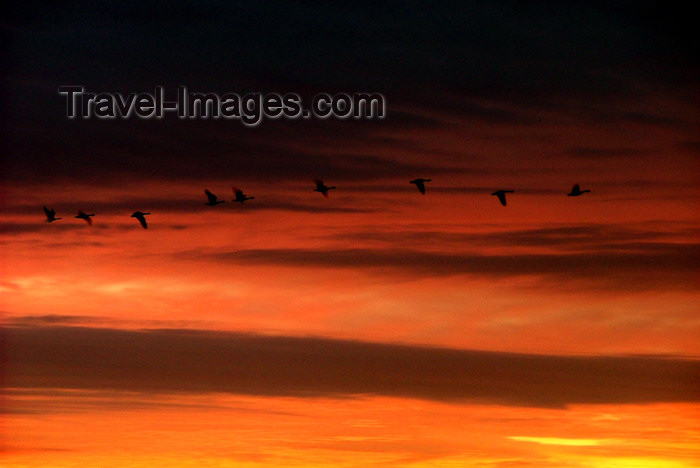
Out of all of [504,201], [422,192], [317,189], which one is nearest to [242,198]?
[317,189]

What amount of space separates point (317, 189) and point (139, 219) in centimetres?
1940

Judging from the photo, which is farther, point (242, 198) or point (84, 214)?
point (84, 214)

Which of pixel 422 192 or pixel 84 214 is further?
pixel 84 214

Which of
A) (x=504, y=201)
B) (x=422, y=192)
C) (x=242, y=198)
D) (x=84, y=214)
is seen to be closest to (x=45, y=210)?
(x=84, y=214)

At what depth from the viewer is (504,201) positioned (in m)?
118

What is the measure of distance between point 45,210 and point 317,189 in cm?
2660

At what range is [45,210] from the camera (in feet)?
385

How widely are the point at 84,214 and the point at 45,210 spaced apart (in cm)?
529

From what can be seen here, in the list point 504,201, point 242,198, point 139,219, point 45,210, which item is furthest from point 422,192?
point 45,210

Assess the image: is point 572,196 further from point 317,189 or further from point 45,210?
point 45,210

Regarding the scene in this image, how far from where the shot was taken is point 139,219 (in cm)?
12031

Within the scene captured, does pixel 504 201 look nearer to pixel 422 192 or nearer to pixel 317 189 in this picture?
pixel 422 192

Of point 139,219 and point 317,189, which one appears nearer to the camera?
point 317,189

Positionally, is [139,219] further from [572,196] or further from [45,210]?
[572,196]
